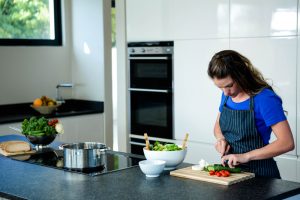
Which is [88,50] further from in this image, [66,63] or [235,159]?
[235,159]

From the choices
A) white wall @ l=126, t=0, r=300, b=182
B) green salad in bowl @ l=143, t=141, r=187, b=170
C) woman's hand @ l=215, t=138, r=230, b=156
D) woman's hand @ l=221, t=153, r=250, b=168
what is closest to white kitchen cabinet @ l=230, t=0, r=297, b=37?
white wall @ l=126, t=0, r=300, b=182

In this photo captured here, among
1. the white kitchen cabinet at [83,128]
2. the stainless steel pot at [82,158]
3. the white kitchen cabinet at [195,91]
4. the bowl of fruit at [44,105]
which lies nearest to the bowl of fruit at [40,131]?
the stainless steel pot at [82,158]

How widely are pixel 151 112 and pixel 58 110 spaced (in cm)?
129

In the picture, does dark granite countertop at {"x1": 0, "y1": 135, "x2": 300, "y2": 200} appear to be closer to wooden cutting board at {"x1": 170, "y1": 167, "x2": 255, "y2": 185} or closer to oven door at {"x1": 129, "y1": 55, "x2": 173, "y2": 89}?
wooden cutting board at {"x1": 170, "y1": 167, "x2": 255, "y2": 185}

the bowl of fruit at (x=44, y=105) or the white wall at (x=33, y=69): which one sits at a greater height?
the white wall at (x=33, y=69)

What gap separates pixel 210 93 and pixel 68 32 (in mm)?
2255

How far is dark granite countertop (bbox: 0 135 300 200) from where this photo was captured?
2.21m

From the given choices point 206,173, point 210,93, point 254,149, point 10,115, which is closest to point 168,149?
point 206,173

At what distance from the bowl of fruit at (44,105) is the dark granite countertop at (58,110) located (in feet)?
0.21

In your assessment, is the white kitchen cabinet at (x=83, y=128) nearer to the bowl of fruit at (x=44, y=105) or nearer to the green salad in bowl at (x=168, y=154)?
the bowl of fruit at (x=44, y=105)

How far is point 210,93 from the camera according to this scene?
Result: 4277mm

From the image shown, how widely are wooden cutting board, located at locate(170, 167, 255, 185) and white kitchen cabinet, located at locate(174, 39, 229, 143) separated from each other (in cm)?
170

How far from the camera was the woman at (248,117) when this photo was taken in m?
2.64

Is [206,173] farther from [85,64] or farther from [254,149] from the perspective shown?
[85,64]
